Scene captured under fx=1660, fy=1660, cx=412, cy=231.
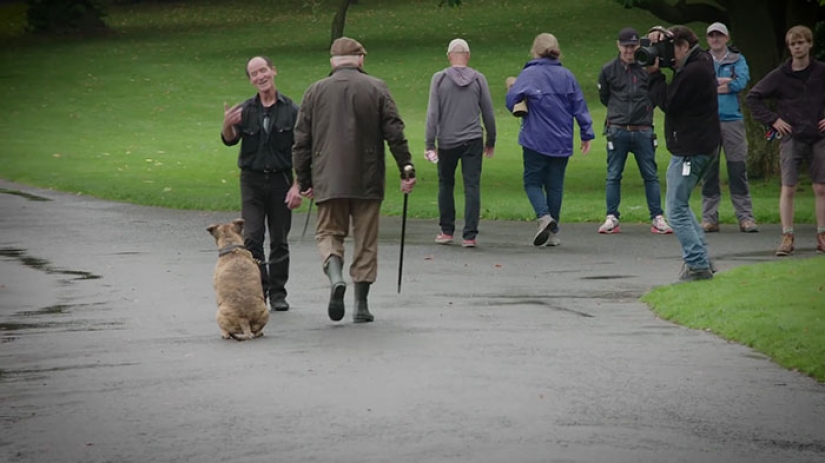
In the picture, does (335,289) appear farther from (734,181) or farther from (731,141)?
(731,141)

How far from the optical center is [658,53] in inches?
506

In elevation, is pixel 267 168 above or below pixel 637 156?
above

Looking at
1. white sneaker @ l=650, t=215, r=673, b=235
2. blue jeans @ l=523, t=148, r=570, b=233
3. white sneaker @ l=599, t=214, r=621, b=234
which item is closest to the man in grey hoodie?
blue jeans @ l=523, t=148, r=570, b=233

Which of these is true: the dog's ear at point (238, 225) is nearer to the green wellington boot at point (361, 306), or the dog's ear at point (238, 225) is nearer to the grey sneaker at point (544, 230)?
the green wellington boot at point (361, 306)

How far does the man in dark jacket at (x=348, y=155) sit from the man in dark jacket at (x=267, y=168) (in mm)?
547

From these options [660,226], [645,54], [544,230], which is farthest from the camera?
[660,226]

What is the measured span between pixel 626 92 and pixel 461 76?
1.87 metres

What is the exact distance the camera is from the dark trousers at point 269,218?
12.3 metres

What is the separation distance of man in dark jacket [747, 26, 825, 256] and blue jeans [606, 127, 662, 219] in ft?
6.69

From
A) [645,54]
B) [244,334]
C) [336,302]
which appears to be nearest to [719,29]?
[645,54]

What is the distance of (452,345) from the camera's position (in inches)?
409

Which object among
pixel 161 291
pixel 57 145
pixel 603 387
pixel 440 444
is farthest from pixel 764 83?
pixel 57 145

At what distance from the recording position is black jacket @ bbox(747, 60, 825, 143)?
15.4m

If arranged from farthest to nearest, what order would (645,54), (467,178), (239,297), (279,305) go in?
(467,178) → (645,54) → (279,305) → (239,297)
